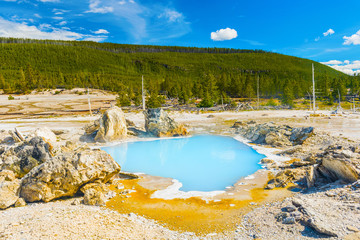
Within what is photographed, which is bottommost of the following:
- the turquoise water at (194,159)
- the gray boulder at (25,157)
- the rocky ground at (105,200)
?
the turquoise water at (194,159)

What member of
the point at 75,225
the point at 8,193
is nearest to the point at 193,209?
the point at 75,225

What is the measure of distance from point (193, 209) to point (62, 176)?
4.71m

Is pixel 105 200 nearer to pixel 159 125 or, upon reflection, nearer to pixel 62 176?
pixel 62 176

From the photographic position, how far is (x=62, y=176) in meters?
7.91

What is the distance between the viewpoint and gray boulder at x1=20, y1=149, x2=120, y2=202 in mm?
7617

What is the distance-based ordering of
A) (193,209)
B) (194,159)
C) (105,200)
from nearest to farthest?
(193,209) → (105,200) → (194,159)

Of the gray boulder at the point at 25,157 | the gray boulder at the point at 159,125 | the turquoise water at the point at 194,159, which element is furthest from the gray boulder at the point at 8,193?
the gray boulder at the point at 159,125

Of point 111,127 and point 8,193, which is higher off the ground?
point 111,127

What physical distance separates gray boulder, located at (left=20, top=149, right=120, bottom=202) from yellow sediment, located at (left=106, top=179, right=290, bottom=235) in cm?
132

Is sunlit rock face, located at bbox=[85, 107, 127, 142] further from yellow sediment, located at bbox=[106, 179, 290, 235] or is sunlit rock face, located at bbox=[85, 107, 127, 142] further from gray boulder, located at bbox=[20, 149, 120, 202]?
yellow sediment, located at bbox=[106, 179, 290, 235]

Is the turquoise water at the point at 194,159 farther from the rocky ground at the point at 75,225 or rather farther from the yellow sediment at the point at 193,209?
the rocky ground at the point at 75,225

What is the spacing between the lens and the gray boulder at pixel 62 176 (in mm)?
7617

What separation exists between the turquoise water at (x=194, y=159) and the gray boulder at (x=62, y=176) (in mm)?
3666

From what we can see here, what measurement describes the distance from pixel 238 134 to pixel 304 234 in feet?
51.8
